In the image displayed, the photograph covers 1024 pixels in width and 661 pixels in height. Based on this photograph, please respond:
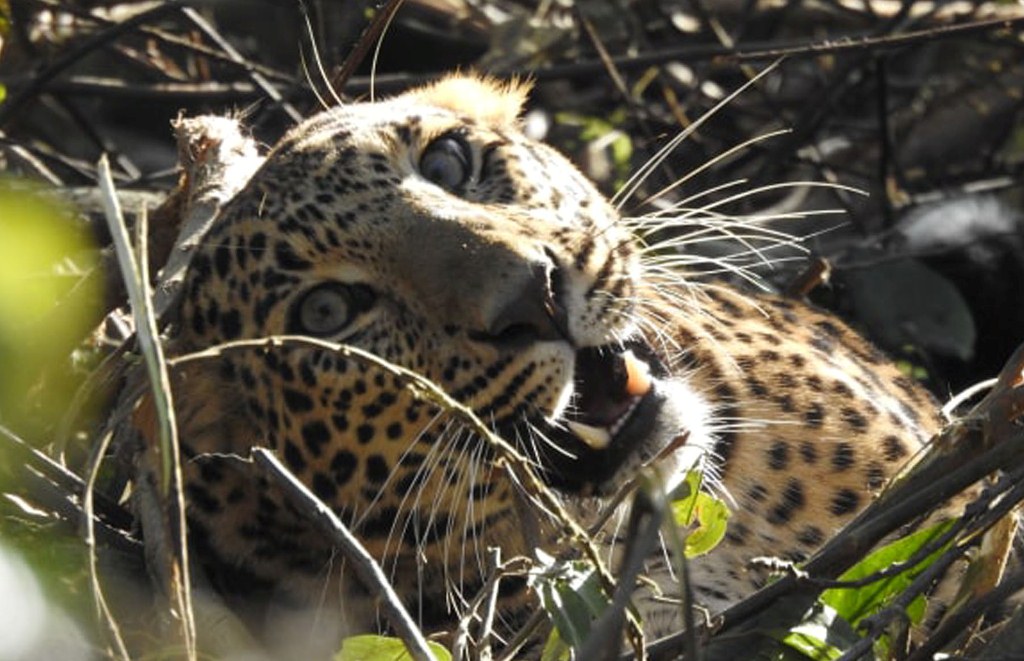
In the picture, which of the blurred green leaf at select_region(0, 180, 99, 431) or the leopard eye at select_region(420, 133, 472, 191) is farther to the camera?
the leopard eye at select_region(420, 133, 472, 191)

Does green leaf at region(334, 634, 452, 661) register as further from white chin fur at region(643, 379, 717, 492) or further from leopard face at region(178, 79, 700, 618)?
white chin fur at region(643, 379, 717, 492)

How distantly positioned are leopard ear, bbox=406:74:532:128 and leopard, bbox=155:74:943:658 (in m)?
0.33

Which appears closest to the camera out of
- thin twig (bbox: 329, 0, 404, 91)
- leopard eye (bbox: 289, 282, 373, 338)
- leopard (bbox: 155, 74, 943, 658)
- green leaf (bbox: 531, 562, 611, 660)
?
green leaf (bbox: 531, 562, 611, 660)

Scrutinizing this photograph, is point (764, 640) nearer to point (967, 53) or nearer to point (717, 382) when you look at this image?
point (717, 382)

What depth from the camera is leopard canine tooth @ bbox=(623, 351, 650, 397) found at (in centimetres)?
378

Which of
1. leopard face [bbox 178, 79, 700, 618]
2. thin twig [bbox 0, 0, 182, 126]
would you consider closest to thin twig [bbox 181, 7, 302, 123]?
thin twig [bbox 0, 0, 182, 126]

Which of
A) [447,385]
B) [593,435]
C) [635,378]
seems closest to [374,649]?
[447,385]

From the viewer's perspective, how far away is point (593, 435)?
12.1ft

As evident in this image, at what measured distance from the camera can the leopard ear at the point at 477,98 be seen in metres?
4.70

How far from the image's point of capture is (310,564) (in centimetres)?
390

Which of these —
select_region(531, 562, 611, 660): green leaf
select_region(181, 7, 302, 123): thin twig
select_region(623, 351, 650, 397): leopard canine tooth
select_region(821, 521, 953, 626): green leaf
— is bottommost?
select_region(531, 562, 611, 660): green leaf

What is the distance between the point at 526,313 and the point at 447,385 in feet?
0.68

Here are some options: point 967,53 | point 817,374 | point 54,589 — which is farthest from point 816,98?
point 54,589

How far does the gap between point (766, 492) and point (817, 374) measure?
410 millimetres
